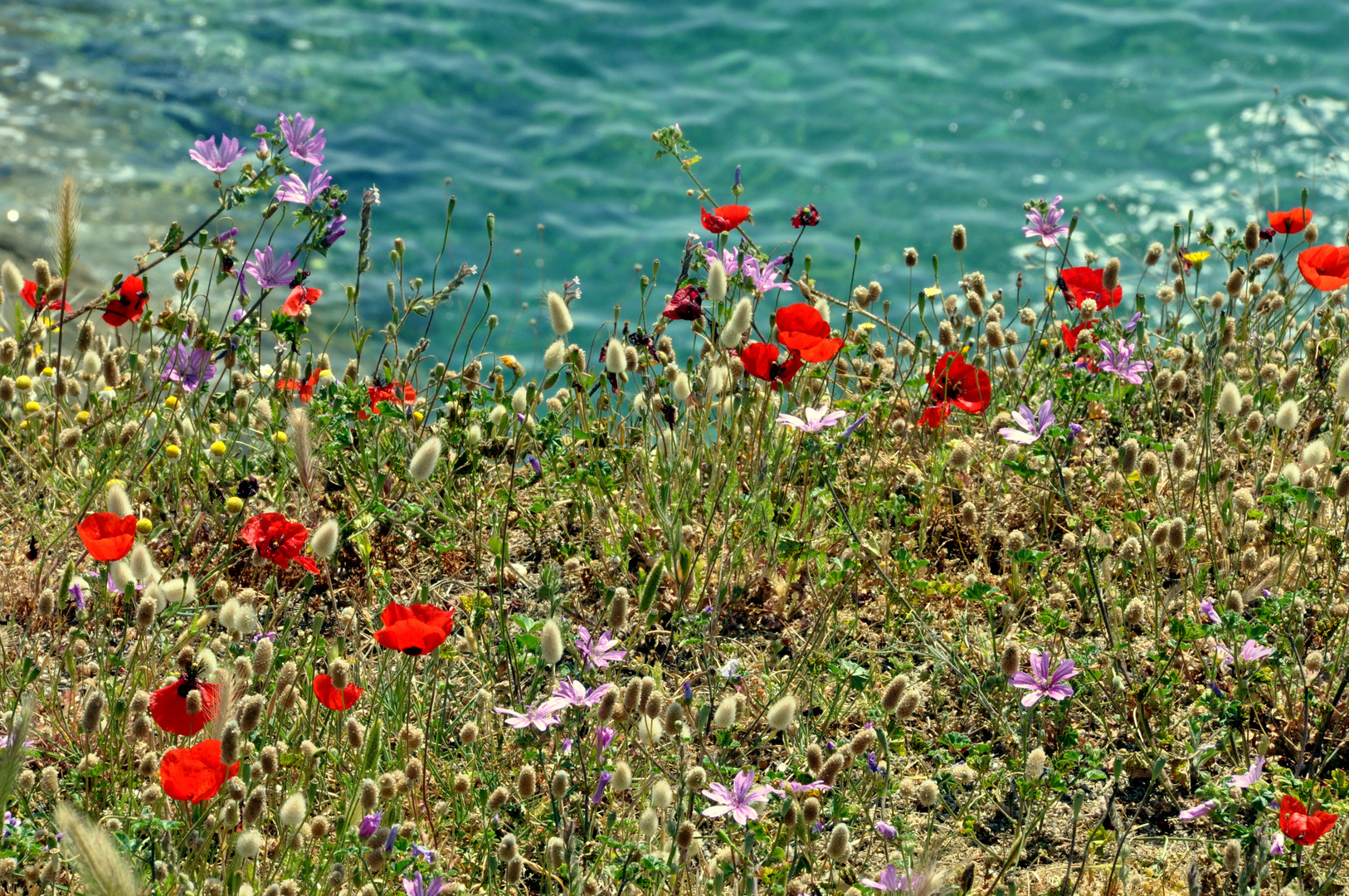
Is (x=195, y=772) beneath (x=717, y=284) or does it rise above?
beneath

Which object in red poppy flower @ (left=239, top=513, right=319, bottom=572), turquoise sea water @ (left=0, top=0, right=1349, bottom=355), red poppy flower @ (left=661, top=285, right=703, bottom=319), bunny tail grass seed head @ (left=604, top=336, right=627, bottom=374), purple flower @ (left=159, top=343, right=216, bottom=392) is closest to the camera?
red poppy flower @ (left=239, top=513, right=319, bottom=572)

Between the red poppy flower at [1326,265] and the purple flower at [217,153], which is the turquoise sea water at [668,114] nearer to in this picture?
the purple flower at [217,153]

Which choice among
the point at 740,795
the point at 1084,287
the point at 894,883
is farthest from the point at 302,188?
the point at 894,883

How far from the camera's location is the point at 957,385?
3.28 metres

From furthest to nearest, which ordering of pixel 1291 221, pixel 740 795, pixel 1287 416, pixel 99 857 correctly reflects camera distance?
pixel 1291 221, pixel 1287 416, pixel 740 795, pixel 99 857

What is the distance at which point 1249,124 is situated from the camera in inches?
341

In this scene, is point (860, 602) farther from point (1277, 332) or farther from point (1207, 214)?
point (1207, 214)

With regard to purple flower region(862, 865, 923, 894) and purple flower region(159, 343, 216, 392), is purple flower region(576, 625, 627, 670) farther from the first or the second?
purple flower region(159, 343, 216, 392)

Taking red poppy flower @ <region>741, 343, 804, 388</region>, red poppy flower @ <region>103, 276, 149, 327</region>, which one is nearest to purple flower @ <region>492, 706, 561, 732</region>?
red poppy flower @ <region>741, 343, 804, 388</region>

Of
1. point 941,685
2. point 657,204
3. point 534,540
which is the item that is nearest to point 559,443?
point 534,540

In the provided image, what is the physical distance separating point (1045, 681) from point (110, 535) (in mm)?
1697

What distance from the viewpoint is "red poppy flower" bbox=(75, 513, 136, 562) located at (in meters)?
2.38

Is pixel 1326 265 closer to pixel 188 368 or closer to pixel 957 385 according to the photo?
pixel 957 385

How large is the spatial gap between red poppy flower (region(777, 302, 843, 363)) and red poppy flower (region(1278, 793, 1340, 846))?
1.31 meters
